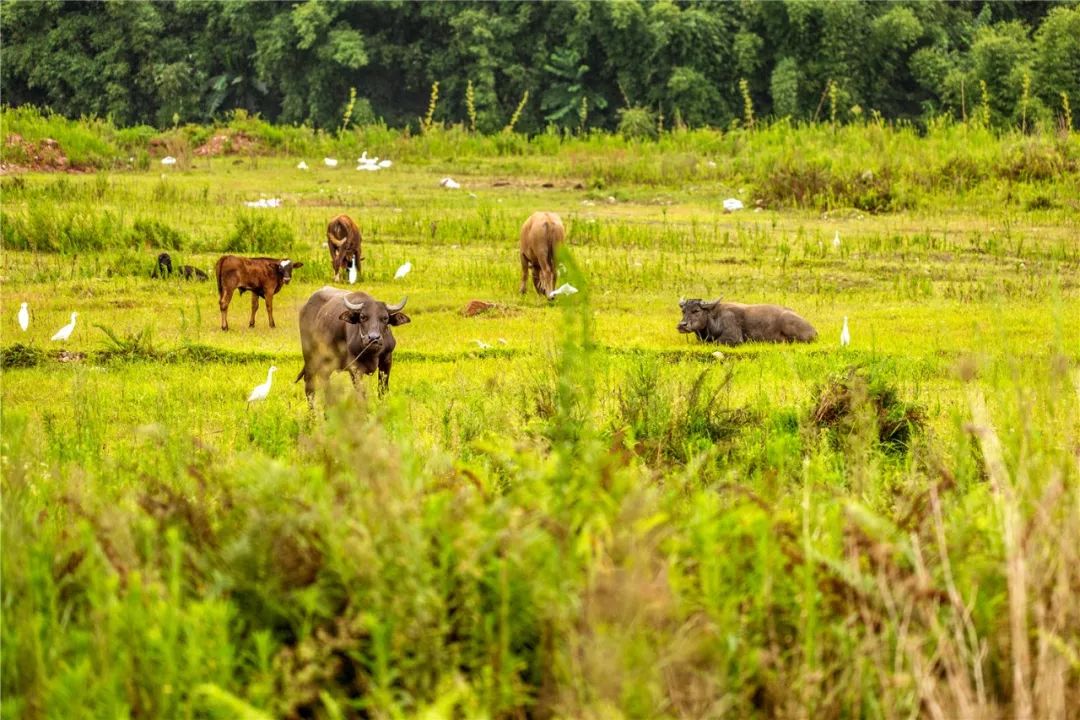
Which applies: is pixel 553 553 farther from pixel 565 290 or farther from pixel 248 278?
pixel 248 278

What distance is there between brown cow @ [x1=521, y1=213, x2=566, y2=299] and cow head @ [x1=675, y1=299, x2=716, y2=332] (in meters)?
2.55

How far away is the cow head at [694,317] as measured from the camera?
12047mm

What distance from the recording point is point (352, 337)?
9.57 metres

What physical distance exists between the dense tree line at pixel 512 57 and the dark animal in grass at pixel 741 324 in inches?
1154

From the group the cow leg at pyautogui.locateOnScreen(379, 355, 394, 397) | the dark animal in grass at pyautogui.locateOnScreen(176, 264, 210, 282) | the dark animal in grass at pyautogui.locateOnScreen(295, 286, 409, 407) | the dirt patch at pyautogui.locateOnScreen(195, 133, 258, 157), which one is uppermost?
the dark animal in grass at pyautogui.locateOnScreen(295, 286, 409, 407)

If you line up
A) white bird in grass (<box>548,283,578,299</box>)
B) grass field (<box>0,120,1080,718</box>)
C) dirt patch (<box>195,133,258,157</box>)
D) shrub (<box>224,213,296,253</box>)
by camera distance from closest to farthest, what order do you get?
grass field (<box>0,120,1080,718</box>) < white bird in grass (<box>548,283,578,299</box>) < shrub (<box>224,213,296,253</box>) < dirt patch (<box>195,133,258,157</box>)

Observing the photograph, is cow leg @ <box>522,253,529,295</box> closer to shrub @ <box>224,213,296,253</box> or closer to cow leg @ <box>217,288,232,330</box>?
shrub @ <box>224,213,296,253</box>

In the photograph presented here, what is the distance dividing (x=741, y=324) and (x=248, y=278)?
4104mm

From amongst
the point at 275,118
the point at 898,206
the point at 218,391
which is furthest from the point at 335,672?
the point at 275,118

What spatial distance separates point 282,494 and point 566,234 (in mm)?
14318

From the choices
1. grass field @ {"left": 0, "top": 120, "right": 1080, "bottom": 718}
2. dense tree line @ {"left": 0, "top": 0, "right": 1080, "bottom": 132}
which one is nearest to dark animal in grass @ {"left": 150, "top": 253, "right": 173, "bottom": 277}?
grass field @ {"left": 0, "top": 120, "right": 1080, "bottom": 718}

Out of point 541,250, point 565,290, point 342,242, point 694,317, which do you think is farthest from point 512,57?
point 565,290

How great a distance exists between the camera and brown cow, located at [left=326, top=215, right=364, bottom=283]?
15.1m

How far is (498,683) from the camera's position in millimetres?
3059
